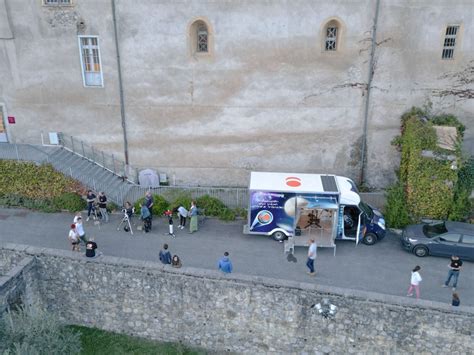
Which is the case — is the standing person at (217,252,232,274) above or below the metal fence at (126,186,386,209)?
below

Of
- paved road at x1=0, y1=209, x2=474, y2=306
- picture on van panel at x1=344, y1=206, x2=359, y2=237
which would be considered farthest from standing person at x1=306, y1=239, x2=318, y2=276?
picture on van panel at x1=344, y1=206, x2=359, y2=237

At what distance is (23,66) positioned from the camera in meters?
21.7

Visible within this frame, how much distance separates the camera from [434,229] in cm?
1900

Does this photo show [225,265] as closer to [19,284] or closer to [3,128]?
[19,284]

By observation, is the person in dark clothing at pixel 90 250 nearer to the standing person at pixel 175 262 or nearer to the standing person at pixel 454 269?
the standing person at pixel 175 262

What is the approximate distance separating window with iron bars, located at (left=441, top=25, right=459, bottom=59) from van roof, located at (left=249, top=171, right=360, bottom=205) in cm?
706

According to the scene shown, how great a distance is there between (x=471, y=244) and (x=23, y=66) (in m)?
20.4

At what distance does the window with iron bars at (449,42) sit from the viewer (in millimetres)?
20297

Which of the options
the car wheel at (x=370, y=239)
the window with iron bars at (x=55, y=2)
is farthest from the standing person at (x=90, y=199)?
the car wheel at (x=370, y=239)

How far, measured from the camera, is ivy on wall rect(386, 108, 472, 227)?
19344 millimetres

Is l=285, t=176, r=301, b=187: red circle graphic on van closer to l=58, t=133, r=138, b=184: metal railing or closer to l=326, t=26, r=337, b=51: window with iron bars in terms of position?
l=326, t=26, r=337, b=51: window with iron bars

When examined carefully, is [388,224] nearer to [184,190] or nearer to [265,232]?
[265,232]

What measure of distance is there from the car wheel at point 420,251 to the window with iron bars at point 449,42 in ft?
27.6

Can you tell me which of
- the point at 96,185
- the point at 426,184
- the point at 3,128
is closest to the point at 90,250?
the point at 96,185
